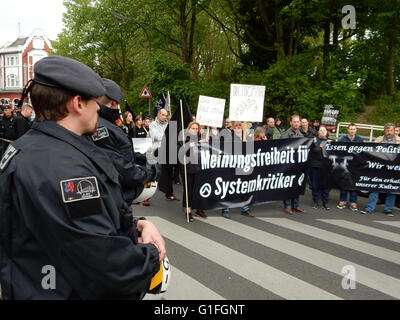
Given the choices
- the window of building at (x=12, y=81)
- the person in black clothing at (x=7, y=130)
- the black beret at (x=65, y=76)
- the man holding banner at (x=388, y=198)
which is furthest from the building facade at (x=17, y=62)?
the black beret at (x=65, y=76)

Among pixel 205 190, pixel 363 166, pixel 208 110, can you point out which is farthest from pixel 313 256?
pixel 208 110

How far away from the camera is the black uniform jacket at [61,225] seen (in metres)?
1.30

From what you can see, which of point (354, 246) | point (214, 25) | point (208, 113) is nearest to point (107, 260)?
point (354, 246)

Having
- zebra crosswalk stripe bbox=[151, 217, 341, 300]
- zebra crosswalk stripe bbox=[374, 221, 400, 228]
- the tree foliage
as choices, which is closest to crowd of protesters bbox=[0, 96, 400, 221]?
zebra crosswalk stripe bbox=[374, 221, 400, 228]

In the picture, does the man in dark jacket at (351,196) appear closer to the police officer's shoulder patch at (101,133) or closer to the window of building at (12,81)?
the police officer's shoulder patch at (101,133)

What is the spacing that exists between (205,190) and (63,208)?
6.57 m

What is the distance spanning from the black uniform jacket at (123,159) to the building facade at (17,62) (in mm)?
77653

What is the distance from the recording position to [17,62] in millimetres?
74250

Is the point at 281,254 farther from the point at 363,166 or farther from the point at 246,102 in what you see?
the point at 246,102

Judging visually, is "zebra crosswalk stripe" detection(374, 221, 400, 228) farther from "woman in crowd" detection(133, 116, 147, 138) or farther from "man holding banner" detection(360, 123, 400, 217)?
"woman in crowd" detection(133, 116, 147, 138)

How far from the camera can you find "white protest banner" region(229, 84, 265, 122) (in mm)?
9727

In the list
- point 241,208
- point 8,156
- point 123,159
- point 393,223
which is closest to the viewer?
point 8,156

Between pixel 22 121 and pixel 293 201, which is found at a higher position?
pixel 22 121

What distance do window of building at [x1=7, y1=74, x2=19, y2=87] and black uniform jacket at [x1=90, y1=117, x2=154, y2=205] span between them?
7991 centimetres
